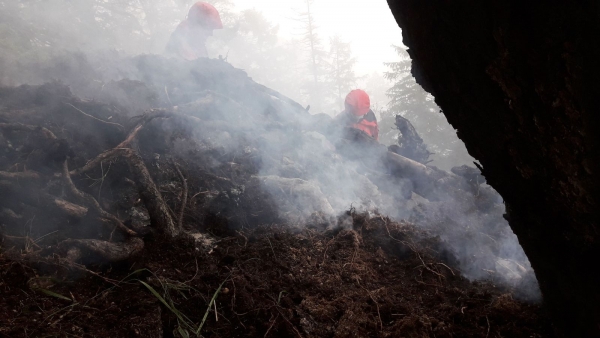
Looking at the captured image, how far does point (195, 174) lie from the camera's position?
15.0 feet

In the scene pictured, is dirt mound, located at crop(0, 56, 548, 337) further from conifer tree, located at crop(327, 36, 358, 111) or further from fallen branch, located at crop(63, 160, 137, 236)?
conifer tree, located at crop(327, 36, 358, 111)

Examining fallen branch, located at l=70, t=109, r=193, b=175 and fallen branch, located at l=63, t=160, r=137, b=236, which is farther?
fallen branch, located at l=70, t=109, r=193, b=175

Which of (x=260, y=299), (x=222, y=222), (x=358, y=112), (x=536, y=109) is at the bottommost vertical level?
(x=358, y=112)

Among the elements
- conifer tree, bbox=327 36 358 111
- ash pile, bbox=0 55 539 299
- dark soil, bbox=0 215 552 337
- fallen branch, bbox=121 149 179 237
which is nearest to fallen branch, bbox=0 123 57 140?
ash pile, bbox=0 55 539 299

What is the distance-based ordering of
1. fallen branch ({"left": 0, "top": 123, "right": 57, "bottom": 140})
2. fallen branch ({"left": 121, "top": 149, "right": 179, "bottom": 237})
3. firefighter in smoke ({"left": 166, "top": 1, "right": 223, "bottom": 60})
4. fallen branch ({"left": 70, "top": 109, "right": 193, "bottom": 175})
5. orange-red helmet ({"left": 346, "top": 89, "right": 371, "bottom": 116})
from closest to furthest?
1. fallen branch ({"left": 121, "top": 149, "right": 179, "bottom": 237})
2. fallen branch ({"left": 70, "top": 109, "right": 193, "bottom": 175})
3. fallen branch ({"left": 0, "top": 123, "right": 57, "bottom": 140})
4. firefighter in smoke ({"left": 166, "top": 1, "right": 223, "bottom": 60})
5. orange-red helmet ({"left": 346, "top": 89, "right": 371, "bottom": 116})

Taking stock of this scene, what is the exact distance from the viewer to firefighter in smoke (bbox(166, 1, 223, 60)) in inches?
367

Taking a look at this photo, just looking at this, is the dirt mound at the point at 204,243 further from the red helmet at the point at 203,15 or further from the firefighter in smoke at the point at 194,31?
the red helmet at the point at 203,15

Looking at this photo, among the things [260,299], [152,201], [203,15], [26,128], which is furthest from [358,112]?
[260,299]

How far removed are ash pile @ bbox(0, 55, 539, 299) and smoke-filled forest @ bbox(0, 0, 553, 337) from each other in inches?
1.0

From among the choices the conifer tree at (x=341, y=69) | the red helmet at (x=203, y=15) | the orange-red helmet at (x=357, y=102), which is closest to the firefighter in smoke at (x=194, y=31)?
the red helmet at (x=203, y=15)

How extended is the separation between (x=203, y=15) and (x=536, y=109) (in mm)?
9940

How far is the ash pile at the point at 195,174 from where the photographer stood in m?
2.88

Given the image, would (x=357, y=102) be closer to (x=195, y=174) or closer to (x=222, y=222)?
(x=195, y=174)

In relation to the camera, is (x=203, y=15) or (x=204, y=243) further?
(x=203, y=15)
